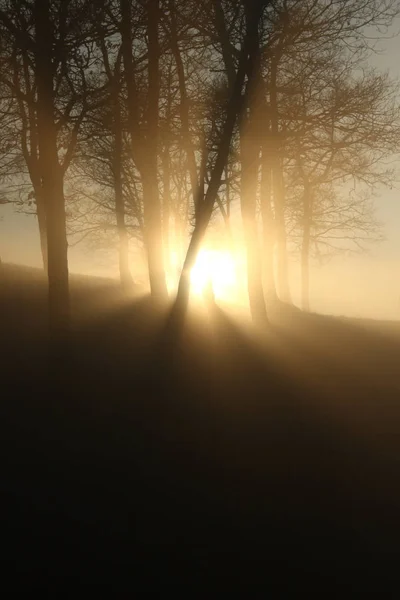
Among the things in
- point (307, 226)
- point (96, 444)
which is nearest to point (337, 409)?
point (96, 444)

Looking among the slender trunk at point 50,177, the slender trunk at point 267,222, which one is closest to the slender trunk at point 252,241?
the slender trunk at point 267,222

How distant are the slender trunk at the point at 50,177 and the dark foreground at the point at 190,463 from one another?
3.18ft

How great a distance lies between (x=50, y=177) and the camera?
1252 centimetres

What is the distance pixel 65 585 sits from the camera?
6.39m

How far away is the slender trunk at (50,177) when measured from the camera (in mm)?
12234

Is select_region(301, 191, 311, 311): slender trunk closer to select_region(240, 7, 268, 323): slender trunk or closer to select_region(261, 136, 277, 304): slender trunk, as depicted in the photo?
select_region(261, 136, 277, 304): slender trunk

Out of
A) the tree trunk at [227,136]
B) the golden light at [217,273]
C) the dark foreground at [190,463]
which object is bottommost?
the dark foreground at [190,463]

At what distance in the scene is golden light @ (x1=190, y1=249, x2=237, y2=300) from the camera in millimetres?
23672

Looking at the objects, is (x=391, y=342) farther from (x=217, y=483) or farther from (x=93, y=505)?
(x=93, y=505)

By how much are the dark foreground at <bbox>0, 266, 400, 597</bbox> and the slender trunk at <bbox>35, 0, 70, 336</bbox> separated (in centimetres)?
97

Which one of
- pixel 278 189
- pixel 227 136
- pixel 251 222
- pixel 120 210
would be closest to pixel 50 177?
pixel 227 136

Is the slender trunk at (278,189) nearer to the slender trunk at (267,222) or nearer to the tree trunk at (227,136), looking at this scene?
the slender trunk at (267,222)

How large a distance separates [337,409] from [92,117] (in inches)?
311

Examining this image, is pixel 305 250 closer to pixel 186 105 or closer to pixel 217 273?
pixel 217 273
